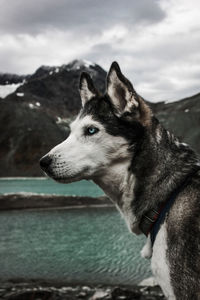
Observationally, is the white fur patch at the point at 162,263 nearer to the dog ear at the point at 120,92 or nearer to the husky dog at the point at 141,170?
the husky dog at the point at 141,170

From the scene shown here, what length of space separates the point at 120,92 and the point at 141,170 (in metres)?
0.99

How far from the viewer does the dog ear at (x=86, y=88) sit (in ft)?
15.3

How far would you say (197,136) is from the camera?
130 meters

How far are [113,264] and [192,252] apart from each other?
11837mm

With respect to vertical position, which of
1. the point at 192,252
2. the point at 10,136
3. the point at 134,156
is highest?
the point at 134,156

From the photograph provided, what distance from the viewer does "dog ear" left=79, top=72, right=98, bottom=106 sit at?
4.67 meters

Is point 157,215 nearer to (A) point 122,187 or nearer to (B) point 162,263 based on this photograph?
(B) point 162,263

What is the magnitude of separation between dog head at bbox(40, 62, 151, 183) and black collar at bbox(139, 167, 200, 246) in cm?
69

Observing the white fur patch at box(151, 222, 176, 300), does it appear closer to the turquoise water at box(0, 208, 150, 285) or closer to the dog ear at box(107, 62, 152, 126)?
the dog ear at box(107, 62, 152, 126)

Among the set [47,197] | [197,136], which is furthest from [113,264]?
[197,136]

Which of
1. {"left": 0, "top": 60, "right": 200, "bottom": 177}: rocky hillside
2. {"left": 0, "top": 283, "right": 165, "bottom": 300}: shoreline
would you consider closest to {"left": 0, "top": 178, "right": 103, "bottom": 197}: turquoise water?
{"left": 0, "top": 283, "right": 165, "bottom": 300}: shoreline

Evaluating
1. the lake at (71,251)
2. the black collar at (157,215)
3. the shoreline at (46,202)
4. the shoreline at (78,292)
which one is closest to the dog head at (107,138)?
the black collar at (157,215)

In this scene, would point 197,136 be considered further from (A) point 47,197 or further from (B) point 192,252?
(B) point 192,252

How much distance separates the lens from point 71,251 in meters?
16.9
